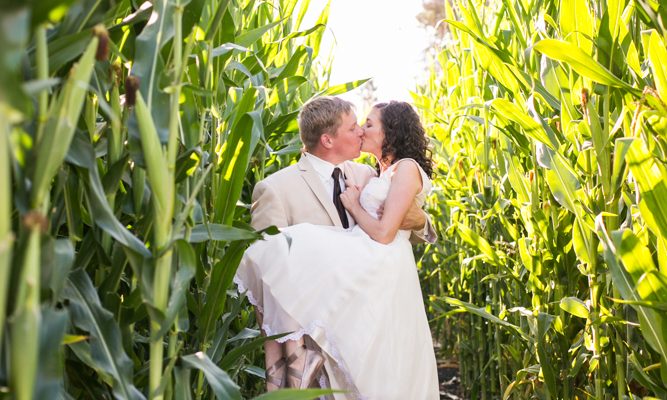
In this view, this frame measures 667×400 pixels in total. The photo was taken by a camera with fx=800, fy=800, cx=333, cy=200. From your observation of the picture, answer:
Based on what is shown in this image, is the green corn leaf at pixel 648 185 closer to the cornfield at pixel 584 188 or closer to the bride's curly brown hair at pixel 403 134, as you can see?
the cornfield at pixel 584 188

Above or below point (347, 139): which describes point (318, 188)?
below

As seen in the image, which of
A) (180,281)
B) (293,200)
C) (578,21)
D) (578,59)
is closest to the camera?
(180,281)

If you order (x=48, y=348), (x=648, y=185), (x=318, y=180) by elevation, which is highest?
(x=318, y=180)

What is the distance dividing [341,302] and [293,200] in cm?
43

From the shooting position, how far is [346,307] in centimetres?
241

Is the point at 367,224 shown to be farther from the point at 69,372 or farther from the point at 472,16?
the point at 69,372

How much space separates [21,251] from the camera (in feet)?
3.42

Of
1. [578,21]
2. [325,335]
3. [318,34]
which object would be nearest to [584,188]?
[578,21]

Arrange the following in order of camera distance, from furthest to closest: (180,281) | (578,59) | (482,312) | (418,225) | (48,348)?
1. (418,225)
2. (482,312)
3. (578,59)
4. (180,281)
5. (48,348)

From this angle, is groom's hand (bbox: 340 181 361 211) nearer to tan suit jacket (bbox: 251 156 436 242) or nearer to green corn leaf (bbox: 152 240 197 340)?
tan suit jacket (bbox: 251 156 436 242)

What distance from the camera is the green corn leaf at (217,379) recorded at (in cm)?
144

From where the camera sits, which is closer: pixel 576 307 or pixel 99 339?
pixel 99 339

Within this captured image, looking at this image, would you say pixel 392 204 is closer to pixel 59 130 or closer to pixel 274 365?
pixel 274 365

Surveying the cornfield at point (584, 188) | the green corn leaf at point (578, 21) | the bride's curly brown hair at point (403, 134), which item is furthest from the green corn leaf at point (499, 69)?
the bride's curly brown hair at point (403, 134)
